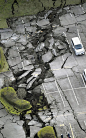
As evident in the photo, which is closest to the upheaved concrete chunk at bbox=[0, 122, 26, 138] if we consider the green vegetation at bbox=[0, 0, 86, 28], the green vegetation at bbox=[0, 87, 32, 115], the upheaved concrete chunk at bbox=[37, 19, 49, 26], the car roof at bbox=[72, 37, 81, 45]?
the green vegetation at bbox=[0, 87, 32, 115]

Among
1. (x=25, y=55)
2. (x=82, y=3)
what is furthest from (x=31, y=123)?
(x=82, y=3)

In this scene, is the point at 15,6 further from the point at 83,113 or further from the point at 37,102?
the point at 83,113

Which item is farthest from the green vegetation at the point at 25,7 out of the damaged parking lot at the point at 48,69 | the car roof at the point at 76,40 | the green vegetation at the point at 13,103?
the green vegetation at the point at 13,103

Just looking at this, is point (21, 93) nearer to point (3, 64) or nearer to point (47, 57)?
point (3, 64)

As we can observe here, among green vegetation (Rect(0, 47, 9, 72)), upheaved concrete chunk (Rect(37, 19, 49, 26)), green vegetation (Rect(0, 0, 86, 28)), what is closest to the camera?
green vegetation (Rect(0, 47, 9, 72))

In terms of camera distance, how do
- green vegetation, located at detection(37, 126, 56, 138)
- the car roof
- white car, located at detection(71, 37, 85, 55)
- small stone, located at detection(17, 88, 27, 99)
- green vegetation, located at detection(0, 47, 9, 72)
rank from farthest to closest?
1. the car roof
2. white car, located at detection(71, 37, 85, 55)
3. green vegetation, located at detection(0, 47, 9, 72)
4. small stone, located at detection(17, 88, 27, 99)
5. green vegetation, located at detection(37, 126, 56, 138)

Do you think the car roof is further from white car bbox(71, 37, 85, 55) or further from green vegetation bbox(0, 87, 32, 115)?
green vegetation bbox(0, 87, 32, 115)

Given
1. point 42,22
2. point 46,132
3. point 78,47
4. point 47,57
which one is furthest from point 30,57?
point 46,132

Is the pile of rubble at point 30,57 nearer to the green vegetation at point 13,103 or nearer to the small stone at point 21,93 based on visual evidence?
the small stone at point 21,93
